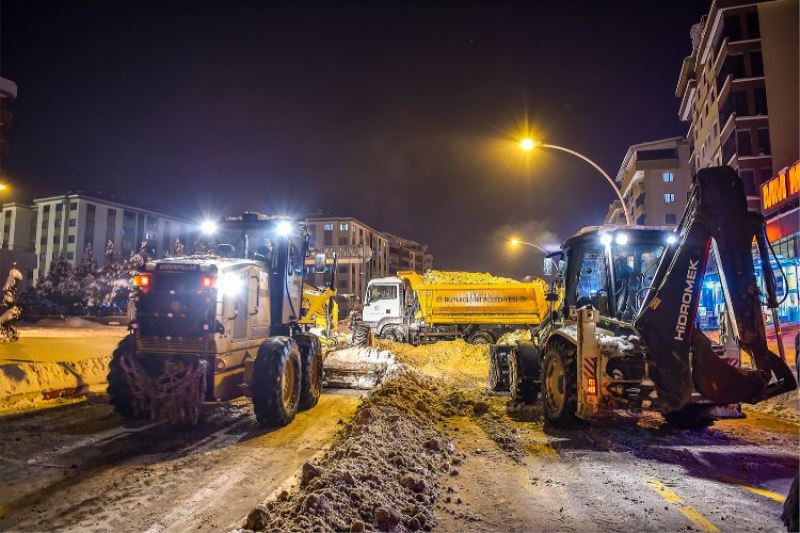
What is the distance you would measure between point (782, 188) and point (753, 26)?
90.0 ft

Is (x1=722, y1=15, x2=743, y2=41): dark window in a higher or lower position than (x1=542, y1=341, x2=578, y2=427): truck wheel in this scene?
higher

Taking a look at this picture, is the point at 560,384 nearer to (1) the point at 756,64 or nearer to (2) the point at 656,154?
(1) the point at 756,64

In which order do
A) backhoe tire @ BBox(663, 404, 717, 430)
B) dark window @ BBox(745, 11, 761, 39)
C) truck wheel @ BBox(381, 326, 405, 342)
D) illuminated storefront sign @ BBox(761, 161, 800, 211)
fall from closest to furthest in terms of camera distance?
backhoe tire @ BBox(663, 404, 717, 430) → illuminated storefront sign @ BBox(761, 161, 800, 211) → truck wheel @ BBox(381, 326, 405, 342) → dark window @ BBox(745, 11, 761, 39)

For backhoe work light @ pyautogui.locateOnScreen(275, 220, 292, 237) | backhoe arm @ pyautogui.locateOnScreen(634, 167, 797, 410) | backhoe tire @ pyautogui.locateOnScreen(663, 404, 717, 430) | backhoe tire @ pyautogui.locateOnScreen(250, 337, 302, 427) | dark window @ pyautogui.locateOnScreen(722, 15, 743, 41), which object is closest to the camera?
backhoe arm @ pyautogui.locateOnScreen(634, 167, 797, 410)

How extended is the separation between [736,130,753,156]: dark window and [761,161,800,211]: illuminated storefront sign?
18907 millimetres

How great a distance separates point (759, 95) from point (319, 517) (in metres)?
49.1

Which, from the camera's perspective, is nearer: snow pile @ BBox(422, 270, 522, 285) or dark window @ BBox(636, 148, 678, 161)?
snow pile @ BBox(422, 270, 522, 285)

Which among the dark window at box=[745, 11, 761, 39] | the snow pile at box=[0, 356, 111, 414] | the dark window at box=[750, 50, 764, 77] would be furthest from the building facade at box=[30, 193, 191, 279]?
the dark window at box=[745, 11, 761, 39]

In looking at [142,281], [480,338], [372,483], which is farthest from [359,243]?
[372,483]

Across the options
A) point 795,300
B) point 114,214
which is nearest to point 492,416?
point 795,300

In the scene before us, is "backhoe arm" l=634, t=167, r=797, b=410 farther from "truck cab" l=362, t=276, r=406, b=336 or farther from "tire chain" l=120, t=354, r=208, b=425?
"truck cab" l=362, t=276, r=406, b=336

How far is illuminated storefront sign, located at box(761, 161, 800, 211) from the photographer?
20.5 metres

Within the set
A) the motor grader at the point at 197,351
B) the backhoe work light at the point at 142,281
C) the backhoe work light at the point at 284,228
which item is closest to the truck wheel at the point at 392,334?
the backhoe work light at the point at 284,228

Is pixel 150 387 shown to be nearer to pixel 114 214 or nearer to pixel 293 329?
pixel 293 329
